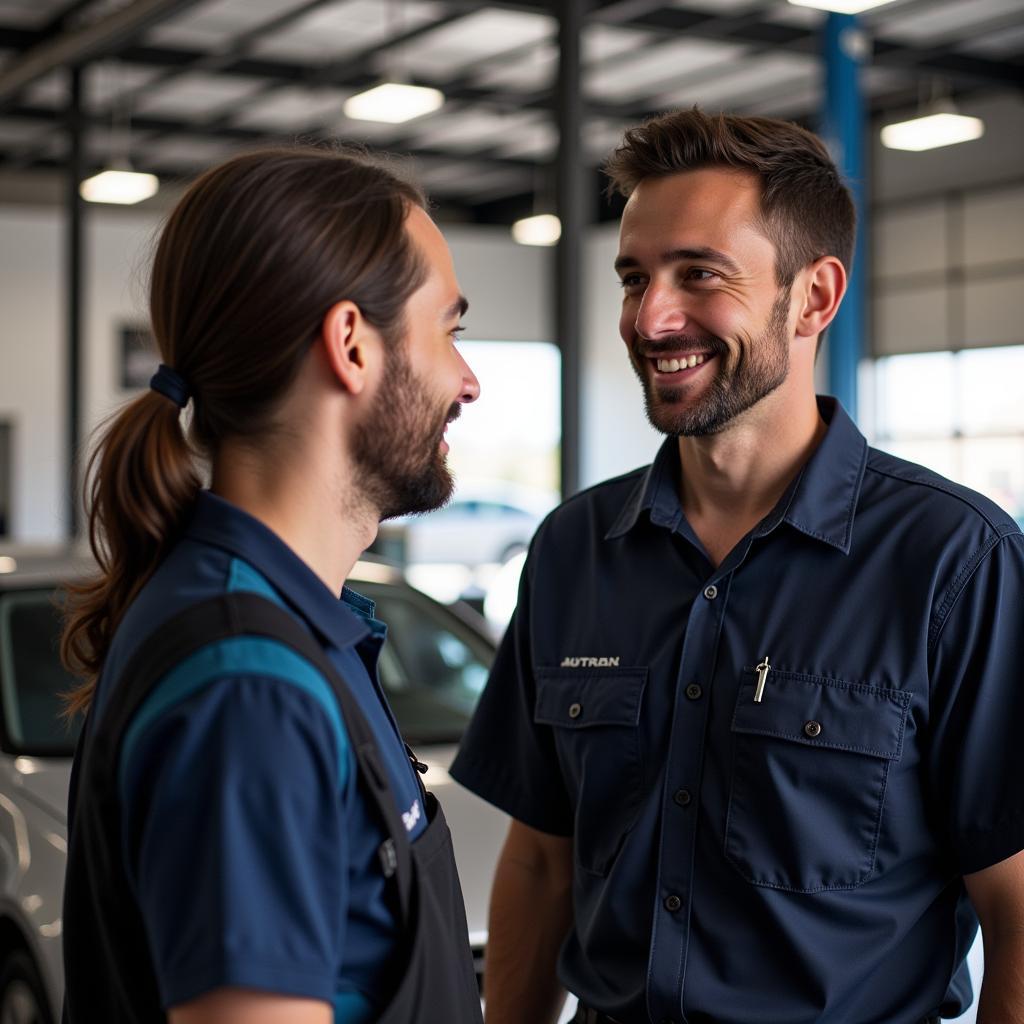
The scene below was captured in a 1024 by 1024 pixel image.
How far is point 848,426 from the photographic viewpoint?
6.54ft

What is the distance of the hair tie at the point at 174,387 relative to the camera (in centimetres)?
138

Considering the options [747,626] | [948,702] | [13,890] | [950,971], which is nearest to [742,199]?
[747,626]

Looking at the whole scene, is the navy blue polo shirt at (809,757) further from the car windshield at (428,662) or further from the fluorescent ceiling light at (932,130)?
the fluorescent ceiling light at (932,130)

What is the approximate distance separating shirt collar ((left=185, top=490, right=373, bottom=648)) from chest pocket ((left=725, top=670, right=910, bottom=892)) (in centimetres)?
67

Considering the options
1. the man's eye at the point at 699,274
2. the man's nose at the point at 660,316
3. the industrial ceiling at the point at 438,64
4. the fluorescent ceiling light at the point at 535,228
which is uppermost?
the industrial ceiling at the point at 438,64

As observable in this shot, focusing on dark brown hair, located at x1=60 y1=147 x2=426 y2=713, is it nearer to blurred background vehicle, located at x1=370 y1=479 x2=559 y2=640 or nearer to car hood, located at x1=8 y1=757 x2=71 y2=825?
car hood, located at x1=8 y1=757 x2=71 y2=825

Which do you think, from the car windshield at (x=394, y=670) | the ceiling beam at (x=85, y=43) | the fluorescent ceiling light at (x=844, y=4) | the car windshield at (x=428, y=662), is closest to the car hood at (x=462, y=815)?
the car windshield at (x=394, y=670)

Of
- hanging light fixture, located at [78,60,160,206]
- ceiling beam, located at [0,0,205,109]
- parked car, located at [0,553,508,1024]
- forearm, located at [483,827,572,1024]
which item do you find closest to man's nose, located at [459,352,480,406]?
forearm, located at [483,827,572,1024]

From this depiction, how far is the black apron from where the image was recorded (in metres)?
1.18

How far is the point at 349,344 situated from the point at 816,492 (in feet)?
2.59

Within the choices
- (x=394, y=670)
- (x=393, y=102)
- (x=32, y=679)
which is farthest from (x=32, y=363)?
(x=32, y=679)

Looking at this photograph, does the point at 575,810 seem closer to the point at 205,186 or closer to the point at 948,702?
the point at 948,702

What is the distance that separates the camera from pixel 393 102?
11.0 metres

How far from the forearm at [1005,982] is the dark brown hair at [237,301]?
3.31ft
